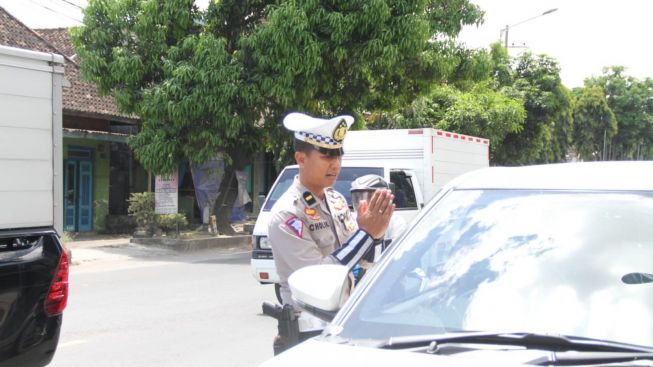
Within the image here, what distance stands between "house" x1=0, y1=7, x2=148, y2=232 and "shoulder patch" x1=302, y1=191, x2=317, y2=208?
1491 cm

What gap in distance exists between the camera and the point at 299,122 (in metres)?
3.25

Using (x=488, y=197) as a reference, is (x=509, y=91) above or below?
above

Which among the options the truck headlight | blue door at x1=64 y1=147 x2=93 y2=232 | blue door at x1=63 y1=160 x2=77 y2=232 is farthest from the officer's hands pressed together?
blue door at x1=63 y1=160 x2=77 y2=232

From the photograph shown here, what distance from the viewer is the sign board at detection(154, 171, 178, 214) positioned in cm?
1589

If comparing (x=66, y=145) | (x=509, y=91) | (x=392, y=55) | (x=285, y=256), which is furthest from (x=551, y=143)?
(x=285, y=256)

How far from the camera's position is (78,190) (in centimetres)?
1872

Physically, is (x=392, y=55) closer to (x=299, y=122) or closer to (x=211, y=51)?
(x=211, y=51)

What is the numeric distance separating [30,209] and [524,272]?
11.8ft

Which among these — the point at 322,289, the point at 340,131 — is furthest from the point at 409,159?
the point at 322,289

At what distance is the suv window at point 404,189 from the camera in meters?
10.2

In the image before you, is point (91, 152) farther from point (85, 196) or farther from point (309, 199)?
point (309, 199)

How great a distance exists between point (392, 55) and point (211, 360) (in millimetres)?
9935

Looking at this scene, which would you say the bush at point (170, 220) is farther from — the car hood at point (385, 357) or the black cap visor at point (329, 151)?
the car hood at point (385, 357)

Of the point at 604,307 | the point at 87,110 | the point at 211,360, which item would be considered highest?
Result: the point at 87,110
